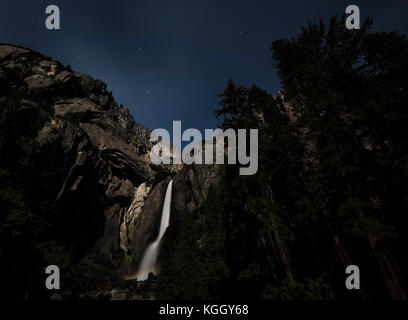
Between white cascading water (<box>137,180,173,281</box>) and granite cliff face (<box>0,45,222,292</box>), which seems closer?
granite cliff face (<box>0,45,222,292</box>)

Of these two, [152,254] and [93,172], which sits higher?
[93,172]

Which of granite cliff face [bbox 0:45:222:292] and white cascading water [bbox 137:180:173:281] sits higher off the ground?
granite cliff face [bbox 0:45:222:292]

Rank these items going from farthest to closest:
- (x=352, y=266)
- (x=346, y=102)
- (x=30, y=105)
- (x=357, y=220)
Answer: (x=30, y=105), (x=346, y=102), (x=352, y=266), (x=357, y=220)

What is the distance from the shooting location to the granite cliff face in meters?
36.8

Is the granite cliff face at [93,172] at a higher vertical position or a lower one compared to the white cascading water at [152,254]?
higher

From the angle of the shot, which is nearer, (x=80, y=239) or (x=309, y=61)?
(x=309, y=61)

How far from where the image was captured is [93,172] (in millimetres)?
42406

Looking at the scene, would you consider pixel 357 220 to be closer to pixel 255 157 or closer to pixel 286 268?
pixel 286 268

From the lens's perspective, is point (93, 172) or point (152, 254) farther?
point (152, 254)

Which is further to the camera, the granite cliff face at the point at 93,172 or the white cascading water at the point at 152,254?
the white cascading water at the point at 152,254

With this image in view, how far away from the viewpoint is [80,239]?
41719 millimetres

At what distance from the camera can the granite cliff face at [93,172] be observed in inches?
1449

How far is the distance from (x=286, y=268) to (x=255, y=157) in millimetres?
6180

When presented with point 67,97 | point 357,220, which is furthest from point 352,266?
point 67,97
